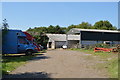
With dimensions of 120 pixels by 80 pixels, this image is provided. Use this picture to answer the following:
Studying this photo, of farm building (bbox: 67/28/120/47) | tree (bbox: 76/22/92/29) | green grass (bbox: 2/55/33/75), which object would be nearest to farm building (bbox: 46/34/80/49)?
farm building (bbox: 67/28/120/47)

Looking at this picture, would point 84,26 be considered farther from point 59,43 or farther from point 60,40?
point 59,43

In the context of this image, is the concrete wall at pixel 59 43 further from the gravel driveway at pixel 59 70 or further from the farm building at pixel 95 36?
the gravel driveway at pixel 59 70

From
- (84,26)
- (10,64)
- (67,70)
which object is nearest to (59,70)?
(67,70)

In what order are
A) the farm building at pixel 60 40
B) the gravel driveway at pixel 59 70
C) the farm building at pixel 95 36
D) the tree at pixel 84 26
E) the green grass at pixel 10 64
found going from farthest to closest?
1. the tree at pixel 84 26
2. the farm building at pixel 60 40
3. the farm building at pixel 95 36
4. the green grass at pixel 10 64
5. the gravel driveway at pixel 59 70

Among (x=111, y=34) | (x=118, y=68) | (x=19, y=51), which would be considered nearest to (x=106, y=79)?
(x=118, y=68)

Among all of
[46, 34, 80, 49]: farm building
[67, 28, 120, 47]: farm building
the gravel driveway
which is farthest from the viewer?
[46, 34, 80, 49]: farm building

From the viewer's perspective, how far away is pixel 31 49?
72.4ft

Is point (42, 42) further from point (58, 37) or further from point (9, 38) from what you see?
point (9, 38)

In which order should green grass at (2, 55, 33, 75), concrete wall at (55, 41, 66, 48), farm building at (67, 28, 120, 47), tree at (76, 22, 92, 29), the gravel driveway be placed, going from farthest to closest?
tree at (76, 22, 92, 29) < concrete wall at (55, 41, 66, 48) < farm building at (67, 28, 120, 47) < green grass at (2, 55, 33, 75) < the gravel driveway

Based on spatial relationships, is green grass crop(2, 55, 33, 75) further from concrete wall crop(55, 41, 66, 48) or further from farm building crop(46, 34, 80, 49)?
concrete wall crop(55, 41, 66, 48)

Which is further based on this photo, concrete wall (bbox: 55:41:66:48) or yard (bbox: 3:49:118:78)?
concrete wall (bbox: 55:41:66:48)

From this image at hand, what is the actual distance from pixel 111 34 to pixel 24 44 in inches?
1800

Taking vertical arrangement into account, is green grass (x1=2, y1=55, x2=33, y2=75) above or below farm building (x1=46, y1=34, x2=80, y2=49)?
below

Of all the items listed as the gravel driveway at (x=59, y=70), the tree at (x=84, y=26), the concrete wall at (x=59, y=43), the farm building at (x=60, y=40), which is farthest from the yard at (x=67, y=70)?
the tree at (x=84, y=26)
